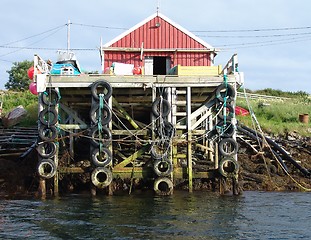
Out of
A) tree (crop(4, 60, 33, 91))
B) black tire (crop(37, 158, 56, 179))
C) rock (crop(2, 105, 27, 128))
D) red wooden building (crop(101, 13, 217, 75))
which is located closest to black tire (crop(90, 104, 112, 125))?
black tire (crop(37, 158, 56, 179))

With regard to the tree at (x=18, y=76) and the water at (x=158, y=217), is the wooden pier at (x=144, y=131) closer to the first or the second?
the water at (x=158, y=217)

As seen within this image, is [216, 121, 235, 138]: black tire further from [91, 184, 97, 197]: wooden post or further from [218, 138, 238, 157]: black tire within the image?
[91, 184, 97, 197]: wooden post

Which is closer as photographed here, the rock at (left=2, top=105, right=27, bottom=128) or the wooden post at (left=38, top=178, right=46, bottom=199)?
the wooden post at (left=38, top=178, right=46, bottom=199)

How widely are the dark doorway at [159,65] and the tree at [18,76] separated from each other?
50.7 m

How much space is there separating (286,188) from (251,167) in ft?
7.46

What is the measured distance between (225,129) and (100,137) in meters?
4.49

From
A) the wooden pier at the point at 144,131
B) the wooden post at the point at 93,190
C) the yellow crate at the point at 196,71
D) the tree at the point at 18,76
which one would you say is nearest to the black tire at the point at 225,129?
the wooden pier at the point at 144,131

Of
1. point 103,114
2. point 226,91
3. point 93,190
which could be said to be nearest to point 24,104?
point 103,114

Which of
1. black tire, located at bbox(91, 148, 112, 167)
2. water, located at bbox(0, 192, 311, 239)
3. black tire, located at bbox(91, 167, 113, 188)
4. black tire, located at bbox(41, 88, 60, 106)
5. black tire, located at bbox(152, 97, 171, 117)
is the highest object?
black tire, located at bbox(41, 88, 60, 106)

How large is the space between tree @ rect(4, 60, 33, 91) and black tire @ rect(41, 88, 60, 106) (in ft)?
183

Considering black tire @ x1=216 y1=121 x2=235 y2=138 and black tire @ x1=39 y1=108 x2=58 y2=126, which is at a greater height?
black tire @ x1=39 y1=108 x2=58 y2=126

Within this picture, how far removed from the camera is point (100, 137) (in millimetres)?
16875

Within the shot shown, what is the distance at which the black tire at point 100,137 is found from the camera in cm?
1683

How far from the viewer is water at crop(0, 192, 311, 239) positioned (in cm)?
1168
